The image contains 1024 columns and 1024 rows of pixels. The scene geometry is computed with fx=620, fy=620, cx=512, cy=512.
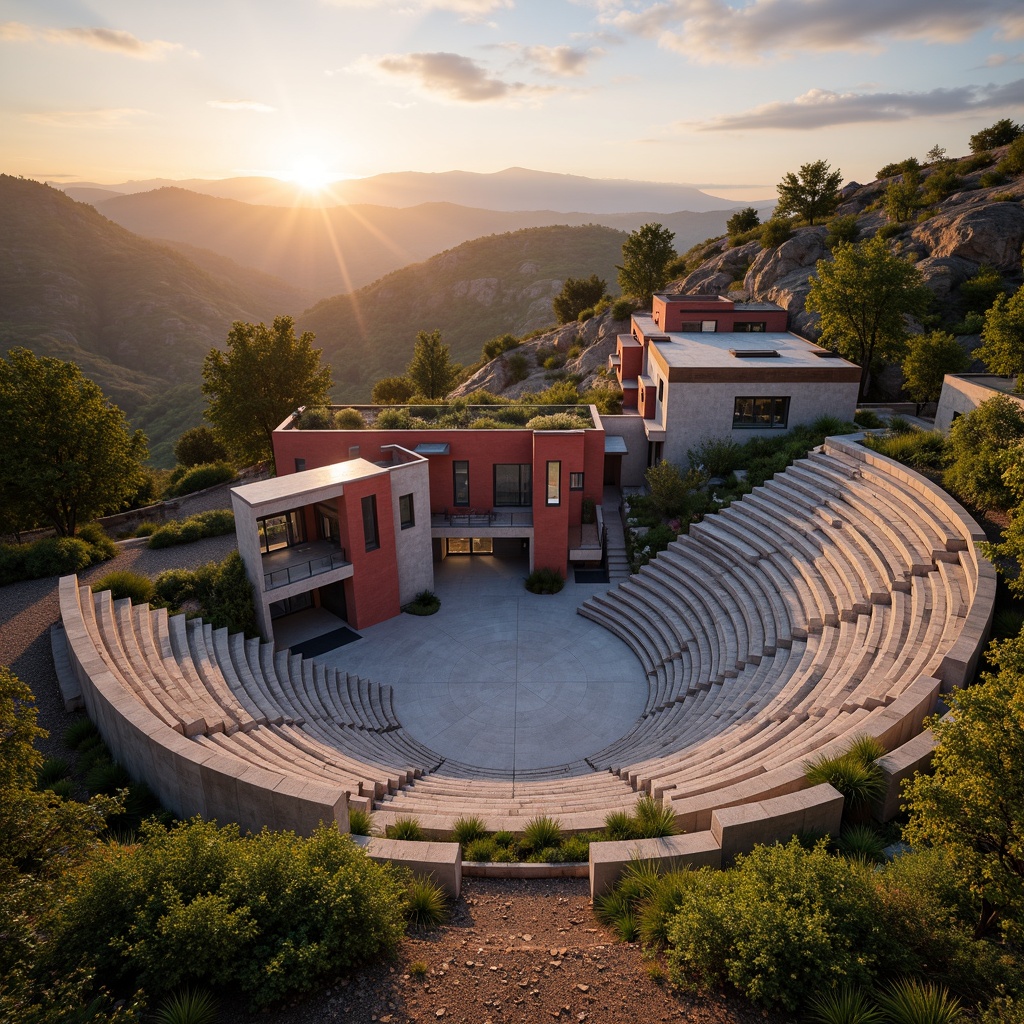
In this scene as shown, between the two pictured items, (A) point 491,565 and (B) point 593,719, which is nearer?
(B) point 593,719

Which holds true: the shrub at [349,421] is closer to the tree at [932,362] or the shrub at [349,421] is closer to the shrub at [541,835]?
the shrub at [541,835]

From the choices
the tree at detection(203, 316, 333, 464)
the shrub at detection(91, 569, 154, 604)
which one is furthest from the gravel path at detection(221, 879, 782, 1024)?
the tree at detection(203, 316, 333, 464)

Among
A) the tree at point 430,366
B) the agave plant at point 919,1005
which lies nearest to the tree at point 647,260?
the tree at point 430,366

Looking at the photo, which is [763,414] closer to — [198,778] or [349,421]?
[349,421]

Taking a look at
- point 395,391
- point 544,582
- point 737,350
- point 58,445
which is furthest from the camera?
point 395,391

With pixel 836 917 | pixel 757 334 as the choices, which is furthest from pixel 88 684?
pixel 757 334

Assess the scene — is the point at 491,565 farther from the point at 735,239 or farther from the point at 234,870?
the point at 735,239

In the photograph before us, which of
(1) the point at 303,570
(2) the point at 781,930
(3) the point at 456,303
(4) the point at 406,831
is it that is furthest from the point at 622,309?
(3) the point at 456,303
